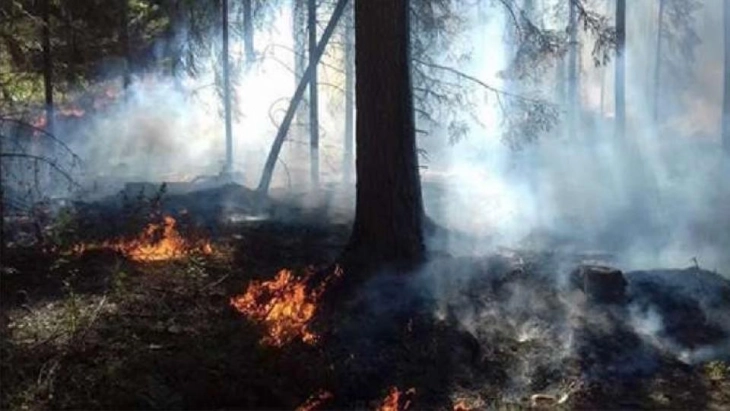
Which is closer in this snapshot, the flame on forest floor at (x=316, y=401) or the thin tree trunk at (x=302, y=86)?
the flame on forest floor at (x=316, y=401)

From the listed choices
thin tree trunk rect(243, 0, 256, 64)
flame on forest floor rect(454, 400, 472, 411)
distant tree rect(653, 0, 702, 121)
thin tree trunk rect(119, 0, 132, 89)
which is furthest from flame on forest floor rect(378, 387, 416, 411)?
distant tree rect(653, 0, 702, 121)

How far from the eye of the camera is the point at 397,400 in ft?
21.8

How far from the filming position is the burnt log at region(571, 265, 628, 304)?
898cm

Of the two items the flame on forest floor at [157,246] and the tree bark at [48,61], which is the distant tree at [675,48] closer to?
the tree bark at [48,61]

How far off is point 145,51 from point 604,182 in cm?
2217

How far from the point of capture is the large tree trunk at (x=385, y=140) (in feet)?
28.3

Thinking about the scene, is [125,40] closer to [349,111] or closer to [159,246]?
[349,111]

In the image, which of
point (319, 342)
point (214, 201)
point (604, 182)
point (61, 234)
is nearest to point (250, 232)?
A: point (61, 234)

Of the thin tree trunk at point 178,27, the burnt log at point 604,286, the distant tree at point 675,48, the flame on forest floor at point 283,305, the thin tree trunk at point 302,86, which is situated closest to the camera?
the flame on forest floor at point 283,305

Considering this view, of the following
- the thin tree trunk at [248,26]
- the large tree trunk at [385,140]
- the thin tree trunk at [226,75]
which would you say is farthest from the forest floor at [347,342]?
the thin tree trunk at [226,75]

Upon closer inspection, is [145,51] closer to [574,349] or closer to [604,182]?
[604,182]

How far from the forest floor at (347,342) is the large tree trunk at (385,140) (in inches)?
18.2

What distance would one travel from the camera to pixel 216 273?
364 inches

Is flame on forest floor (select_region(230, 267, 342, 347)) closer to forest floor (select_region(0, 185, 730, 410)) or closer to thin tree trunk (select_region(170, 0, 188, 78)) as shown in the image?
forest floor (select_region(0, 185, 730, 410))
